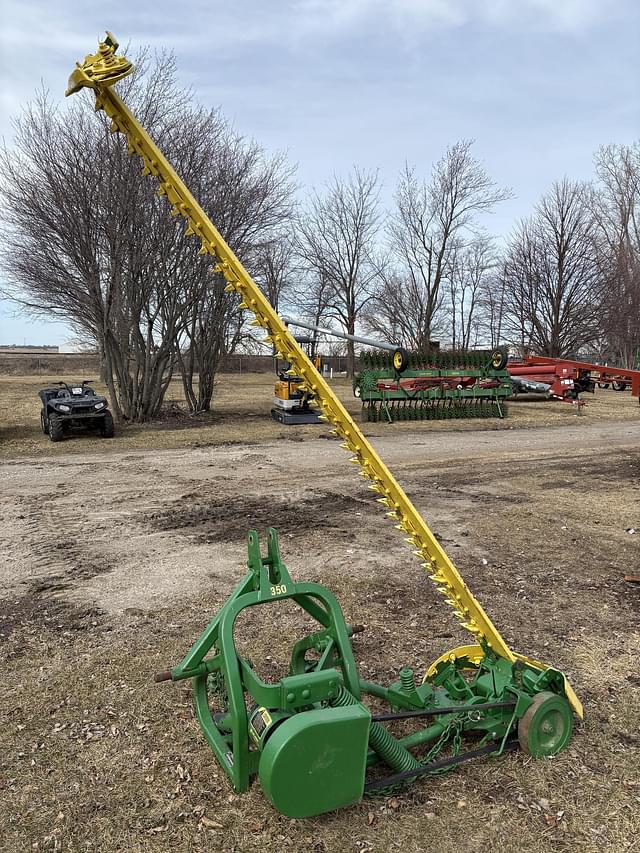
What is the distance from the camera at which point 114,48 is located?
2.62 meters

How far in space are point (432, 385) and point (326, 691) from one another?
17.8 metres

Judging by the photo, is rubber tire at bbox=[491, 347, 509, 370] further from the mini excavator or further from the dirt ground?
the mini excavator

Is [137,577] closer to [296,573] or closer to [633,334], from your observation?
[296,573]

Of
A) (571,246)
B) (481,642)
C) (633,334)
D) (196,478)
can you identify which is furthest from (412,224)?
(481,642)

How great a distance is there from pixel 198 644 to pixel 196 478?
765cm

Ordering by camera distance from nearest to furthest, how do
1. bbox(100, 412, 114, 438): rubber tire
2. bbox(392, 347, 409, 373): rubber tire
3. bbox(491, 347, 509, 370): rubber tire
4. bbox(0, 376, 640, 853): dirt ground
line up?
bbox(0, 376, 640, 853): dirt ground → bbox(100, 412, 114, 438): rubber tire → bbox(392, 347, 409, 373): rubber tire → bbox(491, 347, 509, 370): rubber tire

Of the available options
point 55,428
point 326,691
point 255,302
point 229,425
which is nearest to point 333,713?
point 326,691

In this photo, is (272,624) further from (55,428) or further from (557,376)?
(557,376)

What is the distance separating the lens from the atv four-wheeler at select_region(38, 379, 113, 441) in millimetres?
14430

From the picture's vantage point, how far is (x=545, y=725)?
3.18 metres

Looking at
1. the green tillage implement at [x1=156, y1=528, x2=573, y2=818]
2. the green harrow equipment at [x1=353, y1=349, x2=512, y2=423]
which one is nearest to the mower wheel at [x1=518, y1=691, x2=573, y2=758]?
the green tillage implement at [x1=156, y1=528, x2=573, y2=818]

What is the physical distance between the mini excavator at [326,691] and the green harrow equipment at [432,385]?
15.3 meters

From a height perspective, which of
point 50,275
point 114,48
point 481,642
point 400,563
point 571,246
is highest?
point 571,246

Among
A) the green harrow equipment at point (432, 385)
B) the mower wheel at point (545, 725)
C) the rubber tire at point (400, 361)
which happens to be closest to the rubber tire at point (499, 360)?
the green harrow equipment at point (432, 385)
